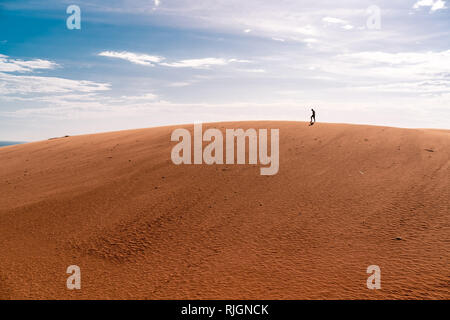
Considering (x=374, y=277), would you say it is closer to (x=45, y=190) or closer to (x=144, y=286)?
(x=144, y=286)

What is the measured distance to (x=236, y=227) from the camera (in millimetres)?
7230

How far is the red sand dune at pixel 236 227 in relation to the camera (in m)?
5.14

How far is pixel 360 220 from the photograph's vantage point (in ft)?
23.5

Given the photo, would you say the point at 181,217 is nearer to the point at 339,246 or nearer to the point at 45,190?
the point at 339,246

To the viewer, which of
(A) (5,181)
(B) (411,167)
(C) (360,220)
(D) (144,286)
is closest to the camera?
(D) (144,286)

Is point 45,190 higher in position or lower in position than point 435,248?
higher

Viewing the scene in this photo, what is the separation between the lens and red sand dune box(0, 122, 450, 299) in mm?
5137

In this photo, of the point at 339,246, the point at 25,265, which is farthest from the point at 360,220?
the point at 25,265

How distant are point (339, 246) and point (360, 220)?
1.38 metres
